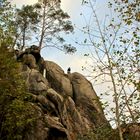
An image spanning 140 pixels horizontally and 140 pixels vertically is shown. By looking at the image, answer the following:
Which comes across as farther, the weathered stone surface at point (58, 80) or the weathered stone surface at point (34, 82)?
the weathered stone surface at point (58, 80)

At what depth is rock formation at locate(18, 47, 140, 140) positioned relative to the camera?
3316 cm

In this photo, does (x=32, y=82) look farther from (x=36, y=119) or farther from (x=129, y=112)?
(x=129, y=112)

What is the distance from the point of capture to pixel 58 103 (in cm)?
3656

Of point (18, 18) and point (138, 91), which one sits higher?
point (18, 18)

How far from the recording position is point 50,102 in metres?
35.9

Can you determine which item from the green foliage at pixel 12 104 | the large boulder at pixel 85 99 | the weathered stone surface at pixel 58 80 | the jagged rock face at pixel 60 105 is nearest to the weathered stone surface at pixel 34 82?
the jagged rock face at pixel 60 105

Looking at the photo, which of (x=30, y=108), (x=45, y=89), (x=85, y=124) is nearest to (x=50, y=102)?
(x=45, y=89)

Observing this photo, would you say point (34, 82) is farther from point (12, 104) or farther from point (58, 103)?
point (12, 104)

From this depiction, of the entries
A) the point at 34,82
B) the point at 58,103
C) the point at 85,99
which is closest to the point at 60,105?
the point at 58,103

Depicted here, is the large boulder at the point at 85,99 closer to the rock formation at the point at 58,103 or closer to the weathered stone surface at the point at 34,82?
the rock formation at the point at 58,103

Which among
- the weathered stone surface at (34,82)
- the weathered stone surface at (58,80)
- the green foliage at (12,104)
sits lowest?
the green foliage at (12,104)

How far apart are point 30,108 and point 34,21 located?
77.4 ft

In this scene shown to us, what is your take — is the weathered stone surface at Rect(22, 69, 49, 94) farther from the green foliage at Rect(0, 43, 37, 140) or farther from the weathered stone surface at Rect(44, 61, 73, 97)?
the weathered stone surface at Rect(44, 61, 73, 97)

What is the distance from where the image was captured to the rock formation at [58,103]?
3316 centimetres
